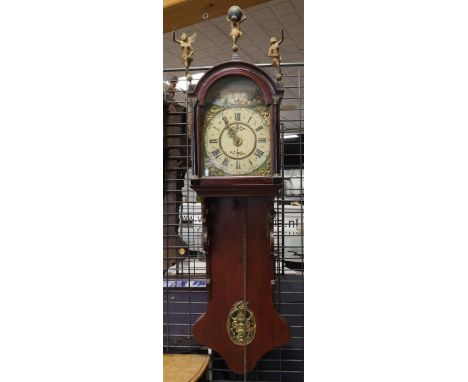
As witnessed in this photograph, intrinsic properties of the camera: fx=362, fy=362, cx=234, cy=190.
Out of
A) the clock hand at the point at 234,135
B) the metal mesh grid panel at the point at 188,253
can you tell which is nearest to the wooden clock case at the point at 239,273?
the metal mesh grid panel at the point at 188,253

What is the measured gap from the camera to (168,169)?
1998 millimetres

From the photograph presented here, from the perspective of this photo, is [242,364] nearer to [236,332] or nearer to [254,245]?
[236,332]

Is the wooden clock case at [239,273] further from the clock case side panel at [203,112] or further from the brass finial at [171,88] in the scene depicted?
the brass finial at [171,88]

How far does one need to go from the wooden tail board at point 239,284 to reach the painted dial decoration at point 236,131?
0.21 metres

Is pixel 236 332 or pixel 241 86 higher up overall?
pixel 241 86

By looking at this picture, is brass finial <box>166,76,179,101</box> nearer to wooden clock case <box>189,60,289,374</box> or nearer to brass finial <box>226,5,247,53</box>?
brass finial <box>226,5,247,53</box>

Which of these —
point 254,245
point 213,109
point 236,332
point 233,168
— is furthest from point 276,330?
point 213,109

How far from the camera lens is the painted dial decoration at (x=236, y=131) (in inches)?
54.0

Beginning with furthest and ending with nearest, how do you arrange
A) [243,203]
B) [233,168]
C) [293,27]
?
1. [293,27]
2. [243,203]
3. [233,168]

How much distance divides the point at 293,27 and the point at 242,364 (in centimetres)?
251

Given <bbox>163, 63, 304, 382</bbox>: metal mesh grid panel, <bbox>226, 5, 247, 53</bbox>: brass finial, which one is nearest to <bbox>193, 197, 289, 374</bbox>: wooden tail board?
<bbox>163, 63, 304, 382</bbox>: metal mesh grid panel

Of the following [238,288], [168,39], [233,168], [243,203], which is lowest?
[238,288]

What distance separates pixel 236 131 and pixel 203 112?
0.15 metres

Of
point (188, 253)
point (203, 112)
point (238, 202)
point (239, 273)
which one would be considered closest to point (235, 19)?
point (203, 112)
